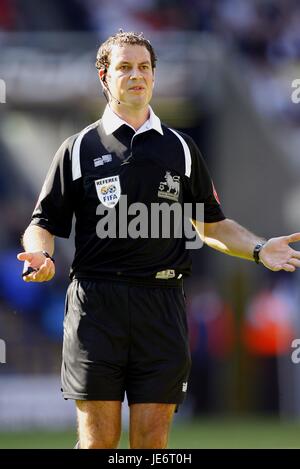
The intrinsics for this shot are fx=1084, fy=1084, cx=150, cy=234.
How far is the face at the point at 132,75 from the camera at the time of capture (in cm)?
612

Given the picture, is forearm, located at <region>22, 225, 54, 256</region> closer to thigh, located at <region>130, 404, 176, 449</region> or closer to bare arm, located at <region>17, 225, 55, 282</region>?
bare arm, located at <region>17, 225, 55, 282</region>

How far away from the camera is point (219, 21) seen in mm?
19531

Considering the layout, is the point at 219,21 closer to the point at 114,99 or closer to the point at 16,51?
the point at 16,51

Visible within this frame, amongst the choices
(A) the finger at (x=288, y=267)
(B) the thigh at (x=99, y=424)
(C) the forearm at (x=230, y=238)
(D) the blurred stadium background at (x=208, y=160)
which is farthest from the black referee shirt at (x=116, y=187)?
(D) the blurred stadium background at (x=208, y=160)

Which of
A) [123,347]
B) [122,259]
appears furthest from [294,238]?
[123,347]

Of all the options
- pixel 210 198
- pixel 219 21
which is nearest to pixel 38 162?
pixel 219 21

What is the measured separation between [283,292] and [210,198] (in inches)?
418

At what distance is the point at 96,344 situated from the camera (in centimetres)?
597

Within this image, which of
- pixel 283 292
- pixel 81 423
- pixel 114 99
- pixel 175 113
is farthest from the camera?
pixel 175 113

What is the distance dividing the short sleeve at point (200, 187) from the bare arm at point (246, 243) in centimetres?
7

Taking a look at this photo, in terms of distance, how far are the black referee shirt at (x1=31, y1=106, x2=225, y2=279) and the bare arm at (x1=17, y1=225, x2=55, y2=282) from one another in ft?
0.24

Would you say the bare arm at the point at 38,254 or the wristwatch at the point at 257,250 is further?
the wristwatch at the point at 257,250

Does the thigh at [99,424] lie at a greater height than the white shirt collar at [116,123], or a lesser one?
lesser

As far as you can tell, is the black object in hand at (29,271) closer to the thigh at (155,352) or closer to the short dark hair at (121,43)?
the thigh at (155,352)
